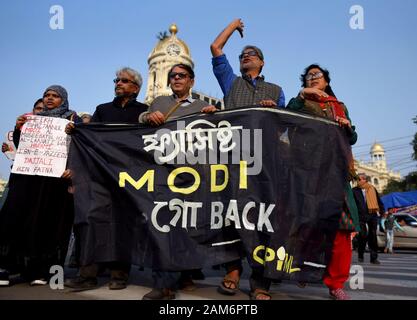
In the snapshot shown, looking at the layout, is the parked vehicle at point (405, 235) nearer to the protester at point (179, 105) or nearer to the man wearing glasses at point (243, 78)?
the man wearing glasses at point (243, 78)

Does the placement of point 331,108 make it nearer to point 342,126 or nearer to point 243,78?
point 342,126

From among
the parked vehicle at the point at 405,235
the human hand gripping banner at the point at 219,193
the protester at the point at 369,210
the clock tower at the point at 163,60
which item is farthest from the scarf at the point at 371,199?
the clock tower at the point at 163,60

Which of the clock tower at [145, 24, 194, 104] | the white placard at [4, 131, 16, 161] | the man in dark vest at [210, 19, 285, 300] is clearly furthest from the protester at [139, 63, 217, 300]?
the clock tower at [145, 24, 194, 104]

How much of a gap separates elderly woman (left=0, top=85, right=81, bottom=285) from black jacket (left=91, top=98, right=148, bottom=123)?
734 mm

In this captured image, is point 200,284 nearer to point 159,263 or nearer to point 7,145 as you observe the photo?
point 159,263

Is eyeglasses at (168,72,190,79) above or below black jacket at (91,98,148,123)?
above

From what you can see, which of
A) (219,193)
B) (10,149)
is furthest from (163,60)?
(219,193)

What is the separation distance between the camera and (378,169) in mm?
106688

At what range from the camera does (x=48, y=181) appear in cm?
387

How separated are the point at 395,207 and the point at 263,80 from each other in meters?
22.2

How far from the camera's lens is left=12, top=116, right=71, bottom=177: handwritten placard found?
12.3ft

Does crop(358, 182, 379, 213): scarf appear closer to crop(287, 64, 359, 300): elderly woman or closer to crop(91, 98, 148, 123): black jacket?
crop(287, 64, 359, 300): elderly woman

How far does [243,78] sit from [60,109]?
1983mm
